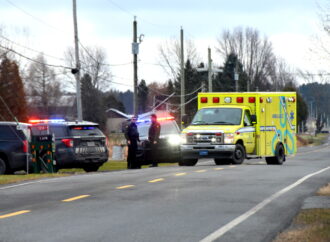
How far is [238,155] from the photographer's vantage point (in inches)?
1033

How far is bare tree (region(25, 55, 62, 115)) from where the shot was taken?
103 m

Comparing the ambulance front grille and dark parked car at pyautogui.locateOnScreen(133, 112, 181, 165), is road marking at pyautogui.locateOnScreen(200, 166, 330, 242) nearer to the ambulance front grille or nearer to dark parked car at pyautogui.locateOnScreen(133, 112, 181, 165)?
the ambulance front grille

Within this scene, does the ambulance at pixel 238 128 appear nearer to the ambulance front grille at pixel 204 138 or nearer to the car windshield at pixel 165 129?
the ambulance front grille at pixel 204 138

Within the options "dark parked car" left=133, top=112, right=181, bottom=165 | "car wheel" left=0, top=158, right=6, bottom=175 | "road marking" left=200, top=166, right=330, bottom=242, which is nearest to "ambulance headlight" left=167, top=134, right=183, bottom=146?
"dark parked car" left=133, top=112, right=181, bottom=165

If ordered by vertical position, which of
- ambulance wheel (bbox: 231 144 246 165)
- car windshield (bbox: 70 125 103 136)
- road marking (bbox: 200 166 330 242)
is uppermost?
car windshield (bbox: 70 125 103 136)

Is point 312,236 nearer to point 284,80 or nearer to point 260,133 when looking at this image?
point 260,133

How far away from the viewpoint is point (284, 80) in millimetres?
138750

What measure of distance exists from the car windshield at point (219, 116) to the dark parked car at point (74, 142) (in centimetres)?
353

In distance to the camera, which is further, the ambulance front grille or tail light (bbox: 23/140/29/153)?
the ambulance front grille

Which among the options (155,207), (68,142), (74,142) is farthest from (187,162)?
(155,207)

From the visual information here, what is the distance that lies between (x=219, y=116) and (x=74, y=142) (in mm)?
5025

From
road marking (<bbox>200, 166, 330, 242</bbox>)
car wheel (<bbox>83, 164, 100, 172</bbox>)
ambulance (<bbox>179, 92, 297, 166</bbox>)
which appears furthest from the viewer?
car wheel (<bbox>83, 164, 100, 172</bbox>)

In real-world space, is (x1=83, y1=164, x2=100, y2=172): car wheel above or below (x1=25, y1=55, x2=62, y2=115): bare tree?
below

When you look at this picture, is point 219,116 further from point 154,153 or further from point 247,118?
point 154,153
